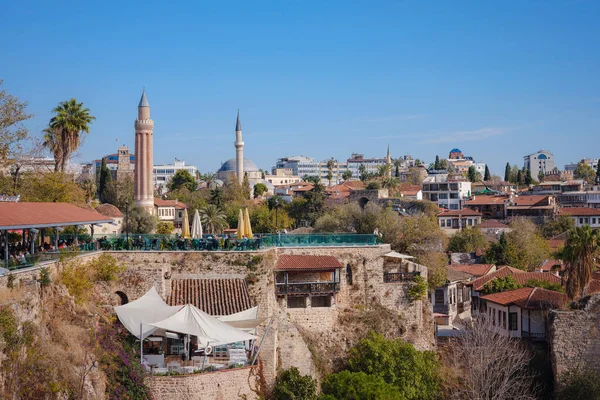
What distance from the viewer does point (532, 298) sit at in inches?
1485

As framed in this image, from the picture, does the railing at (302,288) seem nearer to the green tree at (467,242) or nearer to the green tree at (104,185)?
the green tree at (467,242)

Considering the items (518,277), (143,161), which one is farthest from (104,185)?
(518,277)

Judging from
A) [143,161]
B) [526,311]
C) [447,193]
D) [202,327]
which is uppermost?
[143,161]

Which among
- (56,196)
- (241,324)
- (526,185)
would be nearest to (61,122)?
(56,196)

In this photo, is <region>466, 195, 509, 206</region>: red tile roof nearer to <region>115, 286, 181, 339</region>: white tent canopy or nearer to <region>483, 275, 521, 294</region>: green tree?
<region>483, 275, 521, 294</region>: green tree

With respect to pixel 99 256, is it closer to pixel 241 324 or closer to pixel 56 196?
pixel 241 324

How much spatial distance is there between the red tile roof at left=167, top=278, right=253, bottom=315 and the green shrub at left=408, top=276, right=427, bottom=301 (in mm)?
7881

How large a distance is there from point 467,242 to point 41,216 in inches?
1980

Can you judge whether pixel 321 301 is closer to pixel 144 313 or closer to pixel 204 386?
pixel 144 313

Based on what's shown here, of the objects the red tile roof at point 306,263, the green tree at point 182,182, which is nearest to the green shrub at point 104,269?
the red tile roof at point 306,263

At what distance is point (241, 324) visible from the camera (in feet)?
92.7

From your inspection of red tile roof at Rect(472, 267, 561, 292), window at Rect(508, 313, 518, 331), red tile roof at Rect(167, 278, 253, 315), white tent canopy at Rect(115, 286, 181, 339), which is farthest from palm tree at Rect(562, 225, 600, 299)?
white tent canopy at Rect(115, 286, 181, 339)

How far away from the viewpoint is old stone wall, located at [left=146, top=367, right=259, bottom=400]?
24688 millimetres

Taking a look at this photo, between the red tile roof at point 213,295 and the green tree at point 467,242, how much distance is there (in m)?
43.1
